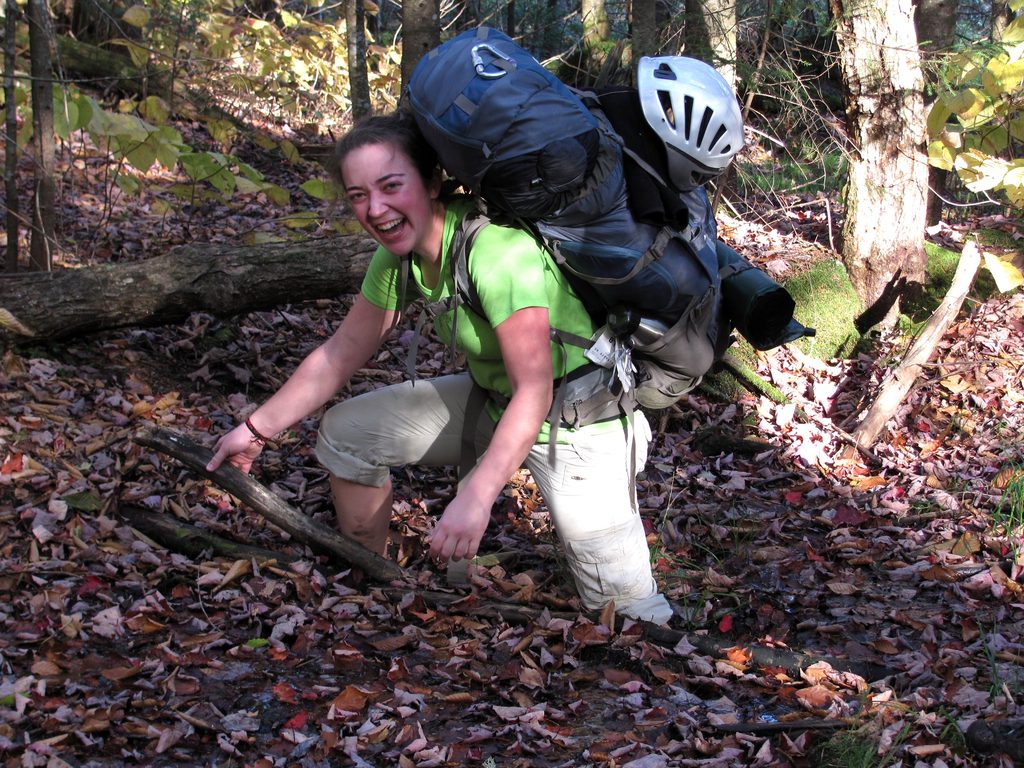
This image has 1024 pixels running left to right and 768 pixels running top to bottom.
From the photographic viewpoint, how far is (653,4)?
7316 mm

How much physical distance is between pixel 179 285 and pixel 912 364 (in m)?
4.73

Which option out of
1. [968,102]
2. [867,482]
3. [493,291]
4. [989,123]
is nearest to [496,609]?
[493,291]

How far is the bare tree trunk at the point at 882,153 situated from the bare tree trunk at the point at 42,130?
5462mm

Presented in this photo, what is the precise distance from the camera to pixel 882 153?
712 centimetres

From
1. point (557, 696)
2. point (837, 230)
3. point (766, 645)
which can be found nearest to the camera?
point (557, 696)

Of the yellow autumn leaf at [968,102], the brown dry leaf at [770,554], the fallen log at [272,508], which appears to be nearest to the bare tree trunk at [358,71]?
the fallen log at [272,508]

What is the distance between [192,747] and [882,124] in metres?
6.48

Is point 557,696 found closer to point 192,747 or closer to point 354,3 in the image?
point 192,747

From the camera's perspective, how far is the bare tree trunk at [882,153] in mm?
6855

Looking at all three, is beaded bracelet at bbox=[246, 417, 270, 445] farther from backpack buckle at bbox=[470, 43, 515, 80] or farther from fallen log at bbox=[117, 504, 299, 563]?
backpack buckle at bbox=[470, 43, 515, 80]

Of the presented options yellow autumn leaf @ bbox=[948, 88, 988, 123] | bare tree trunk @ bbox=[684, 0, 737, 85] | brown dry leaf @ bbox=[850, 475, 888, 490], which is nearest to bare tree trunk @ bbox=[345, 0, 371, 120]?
bare tree trunk @ bbox=[684, 0, 737, 85]

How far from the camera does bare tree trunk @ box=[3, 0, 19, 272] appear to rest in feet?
17.3

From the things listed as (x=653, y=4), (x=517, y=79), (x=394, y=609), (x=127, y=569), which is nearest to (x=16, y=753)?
(x=127, y=569)

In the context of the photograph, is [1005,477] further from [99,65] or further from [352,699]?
[99,65]
